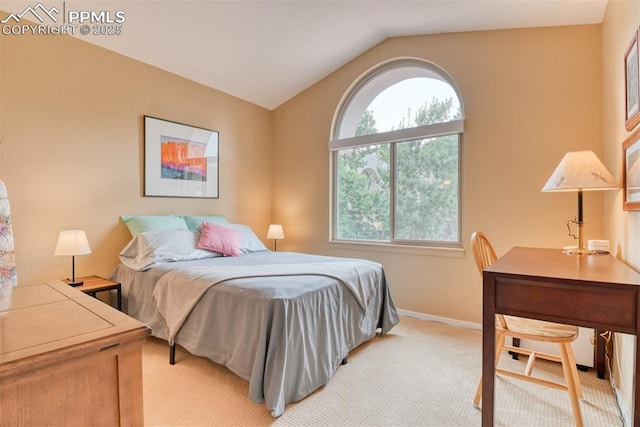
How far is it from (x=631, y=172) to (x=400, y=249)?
199cm

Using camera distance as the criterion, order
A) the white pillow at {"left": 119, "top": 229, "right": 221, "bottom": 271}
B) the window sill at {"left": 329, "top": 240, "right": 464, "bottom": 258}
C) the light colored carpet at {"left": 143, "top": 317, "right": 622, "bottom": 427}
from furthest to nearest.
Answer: the window sill at {"left": 329, "top": 240, "right": 464, "bottom": 258}, the white pillow at {"left": 119, "top": 229, "right": 221, "bottom": 271}, the light colored carpet at {"left": 143, "top": 317, "right": 622, "bottom": 427}

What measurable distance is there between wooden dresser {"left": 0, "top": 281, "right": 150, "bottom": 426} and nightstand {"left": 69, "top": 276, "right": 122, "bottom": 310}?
1772 millimetres

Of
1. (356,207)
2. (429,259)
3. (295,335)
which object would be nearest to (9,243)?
(295,335)

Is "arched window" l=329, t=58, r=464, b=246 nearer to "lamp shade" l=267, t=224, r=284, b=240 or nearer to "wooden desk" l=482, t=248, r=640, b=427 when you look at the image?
"lamp shade" l=267, t=224, r=284, b=240

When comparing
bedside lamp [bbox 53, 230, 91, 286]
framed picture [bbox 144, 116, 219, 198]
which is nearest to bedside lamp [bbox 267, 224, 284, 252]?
framed picture [bbox 144, 116, 219, 198]

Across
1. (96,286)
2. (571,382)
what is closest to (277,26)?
(96,286)

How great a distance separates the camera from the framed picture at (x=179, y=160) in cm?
315

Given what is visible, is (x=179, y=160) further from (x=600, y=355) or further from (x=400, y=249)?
(x=600, y=355)

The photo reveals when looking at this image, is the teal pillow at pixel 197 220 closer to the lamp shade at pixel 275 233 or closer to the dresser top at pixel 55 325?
the lamp shade at pixel 275 233

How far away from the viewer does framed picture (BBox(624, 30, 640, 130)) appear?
1.50 m

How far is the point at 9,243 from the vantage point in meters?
2.02

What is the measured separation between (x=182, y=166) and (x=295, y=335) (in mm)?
2422
